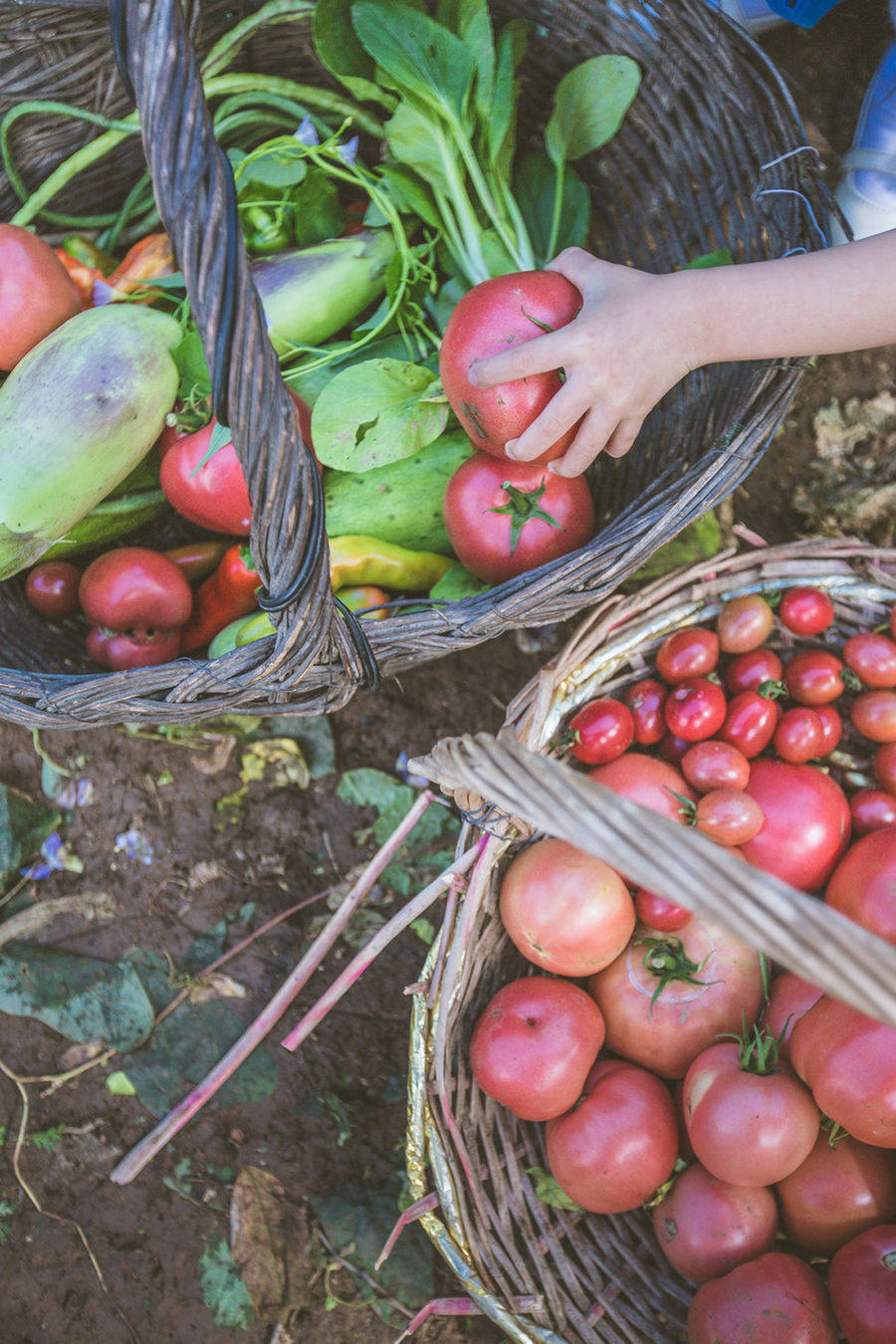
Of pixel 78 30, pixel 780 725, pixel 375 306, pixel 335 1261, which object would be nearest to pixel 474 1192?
pixel 335 1261

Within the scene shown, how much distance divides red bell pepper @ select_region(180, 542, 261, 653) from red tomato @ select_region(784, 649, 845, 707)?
24.7 inches

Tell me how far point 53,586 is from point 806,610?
35.5 inches

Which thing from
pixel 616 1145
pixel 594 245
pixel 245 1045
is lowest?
pixel 245 1045

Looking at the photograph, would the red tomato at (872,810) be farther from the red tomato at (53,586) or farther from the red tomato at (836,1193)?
the red tomato at (53,586)

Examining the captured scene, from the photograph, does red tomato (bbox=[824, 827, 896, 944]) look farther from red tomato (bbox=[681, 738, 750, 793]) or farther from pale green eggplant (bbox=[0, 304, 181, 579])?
pale green eggplant (bbox=[0, 304, 181, 579])

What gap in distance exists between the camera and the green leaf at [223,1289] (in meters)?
1.06

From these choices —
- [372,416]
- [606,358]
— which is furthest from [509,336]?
[372,416]

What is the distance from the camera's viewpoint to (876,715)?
0.94 metres

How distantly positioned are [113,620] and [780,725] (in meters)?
0.78

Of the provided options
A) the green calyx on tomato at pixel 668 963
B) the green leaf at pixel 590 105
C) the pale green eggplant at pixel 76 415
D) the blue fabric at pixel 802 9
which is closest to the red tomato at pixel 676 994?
the green calyx on tomato at pixel 668 963

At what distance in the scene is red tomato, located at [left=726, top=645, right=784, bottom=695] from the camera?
0.96 m

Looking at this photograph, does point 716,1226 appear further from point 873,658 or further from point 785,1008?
point 873,658

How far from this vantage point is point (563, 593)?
85cm

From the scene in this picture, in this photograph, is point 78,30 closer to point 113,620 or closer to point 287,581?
point 113,620
